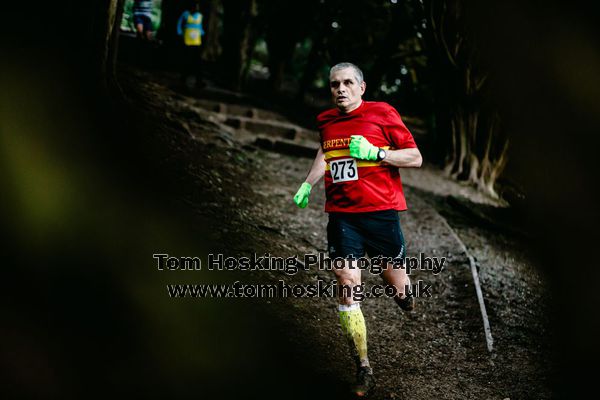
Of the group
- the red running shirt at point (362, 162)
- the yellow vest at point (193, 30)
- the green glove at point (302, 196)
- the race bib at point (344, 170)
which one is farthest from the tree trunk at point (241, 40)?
the race bib at point (344, 170)

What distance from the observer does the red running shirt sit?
12.4ft

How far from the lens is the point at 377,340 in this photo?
4.89 metres

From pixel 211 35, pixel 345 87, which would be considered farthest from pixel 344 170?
pixel 211 35

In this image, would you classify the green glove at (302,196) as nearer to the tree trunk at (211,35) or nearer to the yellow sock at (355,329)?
the yellow sock at (355,329)

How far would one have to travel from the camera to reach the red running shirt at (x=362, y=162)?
3781mm

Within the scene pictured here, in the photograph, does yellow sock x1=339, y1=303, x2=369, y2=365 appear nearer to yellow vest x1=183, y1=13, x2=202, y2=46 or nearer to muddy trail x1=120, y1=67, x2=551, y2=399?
muddy trail x1=120, y1=67, x2=551, y2=399

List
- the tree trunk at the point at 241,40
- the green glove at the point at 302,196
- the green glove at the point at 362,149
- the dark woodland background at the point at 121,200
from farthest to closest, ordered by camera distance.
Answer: the tree trunk at the point at 241,40
the green glove at the point at 302,196
the green glove at the point at 362,149
the dark woodland background at the point at 121,200

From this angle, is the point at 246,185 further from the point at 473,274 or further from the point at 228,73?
the point at 228,73

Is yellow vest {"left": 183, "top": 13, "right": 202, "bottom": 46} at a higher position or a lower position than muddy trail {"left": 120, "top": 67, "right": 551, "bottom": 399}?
higher

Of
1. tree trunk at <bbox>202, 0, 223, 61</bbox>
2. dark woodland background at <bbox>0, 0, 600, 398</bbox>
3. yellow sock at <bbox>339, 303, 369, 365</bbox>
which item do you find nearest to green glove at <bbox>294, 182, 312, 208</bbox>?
yellow sock at <bbox>339, 303, 369, 365</bbox>

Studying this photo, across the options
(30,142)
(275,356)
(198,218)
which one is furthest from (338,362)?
(30,142)

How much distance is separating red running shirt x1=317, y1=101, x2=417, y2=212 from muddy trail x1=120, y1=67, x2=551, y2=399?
128 centimetres

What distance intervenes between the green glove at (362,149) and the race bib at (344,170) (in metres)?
0.16

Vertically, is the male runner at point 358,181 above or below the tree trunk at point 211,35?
below
